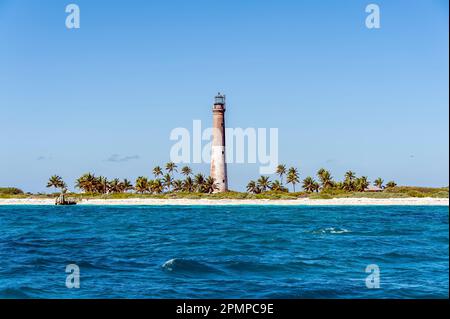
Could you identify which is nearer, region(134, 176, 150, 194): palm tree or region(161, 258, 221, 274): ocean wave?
region(161, 258, 221, 274): ocean wave

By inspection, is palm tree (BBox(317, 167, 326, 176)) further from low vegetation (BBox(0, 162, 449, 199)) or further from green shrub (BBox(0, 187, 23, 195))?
green shrub (BBox(0, 187, 23, 195))

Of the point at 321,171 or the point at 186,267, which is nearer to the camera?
the point at 186,267

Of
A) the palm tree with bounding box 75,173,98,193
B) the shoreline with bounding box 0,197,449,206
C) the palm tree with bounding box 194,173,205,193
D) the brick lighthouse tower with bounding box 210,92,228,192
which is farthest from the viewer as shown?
the palm tree with bounding box 75,173,98,193

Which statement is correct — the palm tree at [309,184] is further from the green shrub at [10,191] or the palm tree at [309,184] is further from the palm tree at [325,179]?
the green shrub at [10,191]

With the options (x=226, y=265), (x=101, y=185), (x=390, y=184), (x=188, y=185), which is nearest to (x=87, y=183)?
(x=101, y=185)

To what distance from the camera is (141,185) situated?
135375 mm

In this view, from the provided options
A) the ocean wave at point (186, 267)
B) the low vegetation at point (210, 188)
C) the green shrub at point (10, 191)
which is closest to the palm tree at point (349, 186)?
the low vegetation at point (210, 188)

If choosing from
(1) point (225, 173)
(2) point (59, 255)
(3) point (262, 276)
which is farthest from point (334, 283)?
(1) point (225, 173)

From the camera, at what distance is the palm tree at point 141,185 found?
445ft

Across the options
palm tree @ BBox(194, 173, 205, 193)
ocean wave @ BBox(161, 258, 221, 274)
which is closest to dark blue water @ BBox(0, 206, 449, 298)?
ocean wave @ BBox(161, 258, 221, 274)

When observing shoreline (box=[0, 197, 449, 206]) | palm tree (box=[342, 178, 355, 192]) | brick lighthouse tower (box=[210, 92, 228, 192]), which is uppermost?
brick lighthouse tower (box=[210, 92, 228, 192])

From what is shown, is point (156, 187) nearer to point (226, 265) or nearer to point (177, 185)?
point (177, 185)

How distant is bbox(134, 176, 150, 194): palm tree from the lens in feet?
445

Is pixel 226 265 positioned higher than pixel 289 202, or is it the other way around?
pixel 226 265
